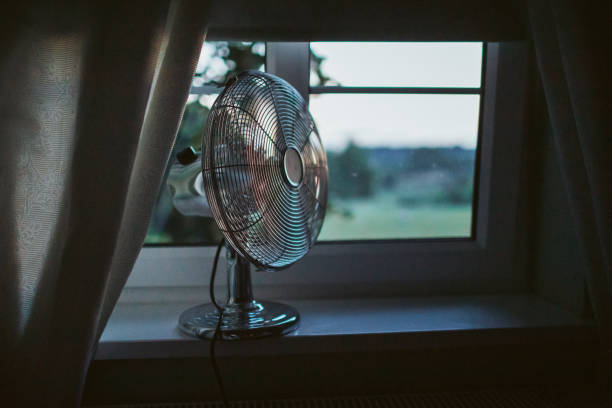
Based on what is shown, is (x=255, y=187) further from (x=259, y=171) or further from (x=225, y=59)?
(x=225, y=59)

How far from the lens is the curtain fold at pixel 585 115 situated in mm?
926

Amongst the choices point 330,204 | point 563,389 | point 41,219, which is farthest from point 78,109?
point 563,389

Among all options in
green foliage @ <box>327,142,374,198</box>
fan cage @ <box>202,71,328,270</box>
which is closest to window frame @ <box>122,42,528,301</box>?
green foliage @ <box>327,142,374,198</box>

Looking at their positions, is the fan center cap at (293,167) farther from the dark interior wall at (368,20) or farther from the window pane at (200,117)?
the window pane at (200,117)

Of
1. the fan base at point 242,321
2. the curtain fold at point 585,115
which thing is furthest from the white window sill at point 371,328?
the curtain fold at point 585,115

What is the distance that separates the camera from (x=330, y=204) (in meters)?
1.43

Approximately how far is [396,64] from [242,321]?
30.8 inches

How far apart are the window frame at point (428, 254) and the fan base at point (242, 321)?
0.19 metres

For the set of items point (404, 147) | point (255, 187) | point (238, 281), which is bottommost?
point (238, 281)

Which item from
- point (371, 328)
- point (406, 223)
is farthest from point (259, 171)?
point (406, 223)

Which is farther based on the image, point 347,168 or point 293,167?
point 347,168

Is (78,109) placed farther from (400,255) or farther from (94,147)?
(400,255)

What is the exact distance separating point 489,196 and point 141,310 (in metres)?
0.93

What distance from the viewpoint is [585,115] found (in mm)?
941
